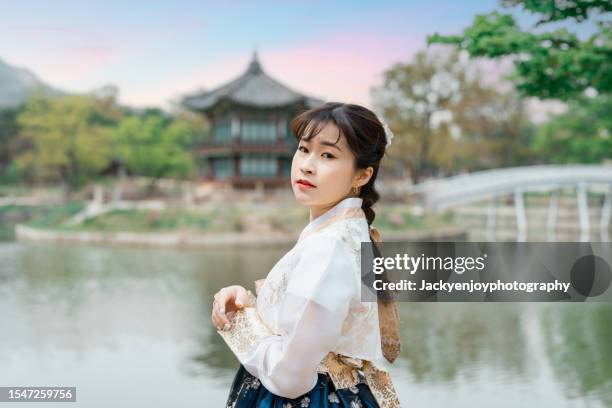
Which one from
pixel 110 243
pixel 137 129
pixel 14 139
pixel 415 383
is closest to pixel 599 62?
pixel 415 383

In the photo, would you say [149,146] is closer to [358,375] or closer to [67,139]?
[67,139]

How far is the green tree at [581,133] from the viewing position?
58.0ft

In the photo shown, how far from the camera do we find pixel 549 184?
14180 millimetres

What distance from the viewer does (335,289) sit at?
999 millimetres

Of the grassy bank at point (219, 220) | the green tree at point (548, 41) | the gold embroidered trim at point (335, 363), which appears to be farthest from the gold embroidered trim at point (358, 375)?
the grassy bank at point (219, 220)

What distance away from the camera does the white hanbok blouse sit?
99 centimetres

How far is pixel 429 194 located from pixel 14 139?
1743cm

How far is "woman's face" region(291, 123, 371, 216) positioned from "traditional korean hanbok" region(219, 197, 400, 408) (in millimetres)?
31

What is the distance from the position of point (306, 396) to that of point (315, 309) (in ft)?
0.76

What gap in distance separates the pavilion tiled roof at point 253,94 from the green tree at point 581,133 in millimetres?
7422

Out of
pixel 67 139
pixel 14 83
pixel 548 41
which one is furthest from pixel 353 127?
pixel 14 83

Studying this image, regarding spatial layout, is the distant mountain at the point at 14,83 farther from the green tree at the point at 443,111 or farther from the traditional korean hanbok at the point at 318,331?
the traditional korean hanbok at the point at 318,331

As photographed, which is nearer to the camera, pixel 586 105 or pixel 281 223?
pixel 281 223

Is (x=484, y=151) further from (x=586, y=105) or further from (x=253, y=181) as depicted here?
(x=253, y=181)
